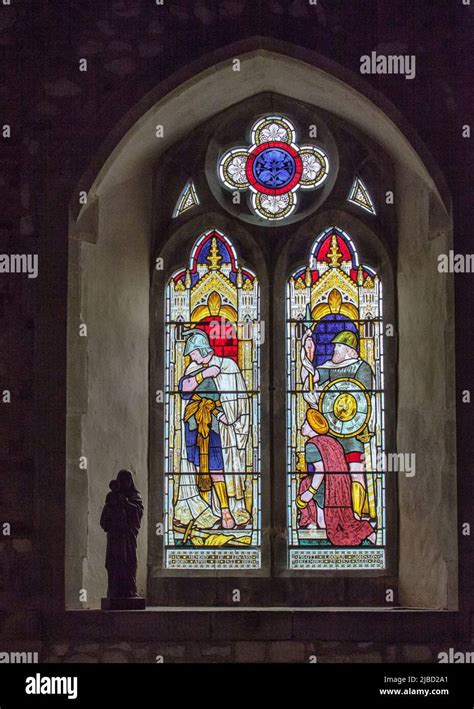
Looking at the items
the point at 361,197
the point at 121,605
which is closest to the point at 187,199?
the point at 361,197

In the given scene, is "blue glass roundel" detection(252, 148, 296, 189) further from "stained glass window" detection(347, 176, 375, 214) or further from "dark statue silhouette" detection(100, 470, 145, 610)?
"dark statue silhouette" detection(100, 470, 145, 610)

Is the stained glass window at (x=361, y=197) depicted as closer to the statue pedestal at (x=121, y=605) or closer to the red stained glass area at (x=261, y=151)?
the red stained glass area at (x=261, y=151)

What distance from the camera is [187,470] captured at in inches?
418

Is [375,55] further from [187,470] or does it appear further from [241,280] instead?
[187,470]

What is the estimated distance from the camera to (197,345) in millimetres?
10758

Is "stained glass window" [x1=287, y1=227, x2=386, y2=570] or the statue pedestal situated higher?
"stained glass window" [x1=287, y1=227, x2=386, y2=570]

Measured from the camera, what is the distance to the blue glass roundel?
431 inches

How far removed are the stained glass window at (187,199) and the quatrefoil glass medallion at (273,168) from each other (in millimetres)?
213

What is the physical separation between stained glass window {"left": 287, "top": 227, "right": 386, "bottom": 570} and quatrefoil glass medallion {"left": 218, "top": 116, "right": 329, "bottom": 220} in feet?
1.27

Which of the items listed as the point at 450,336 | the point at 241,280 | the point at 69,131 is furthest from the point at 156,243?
the point at 450,336

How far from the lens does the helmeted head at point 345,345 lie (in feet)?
35.1

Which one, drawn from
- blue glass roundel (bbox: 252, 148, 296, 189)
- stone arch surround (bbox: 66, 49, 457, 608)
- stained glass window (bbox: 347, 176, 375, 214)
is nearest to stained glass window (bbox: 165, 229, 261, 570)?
stone arch surround (bbox: 66, 49, 457, 608)

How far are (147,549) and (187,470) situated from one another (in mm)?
559

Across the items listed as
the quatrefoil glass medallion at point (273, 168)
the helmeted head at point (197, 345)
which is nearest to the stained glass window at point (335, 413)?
the quatrefoil glass medallion at point (273, 168)
